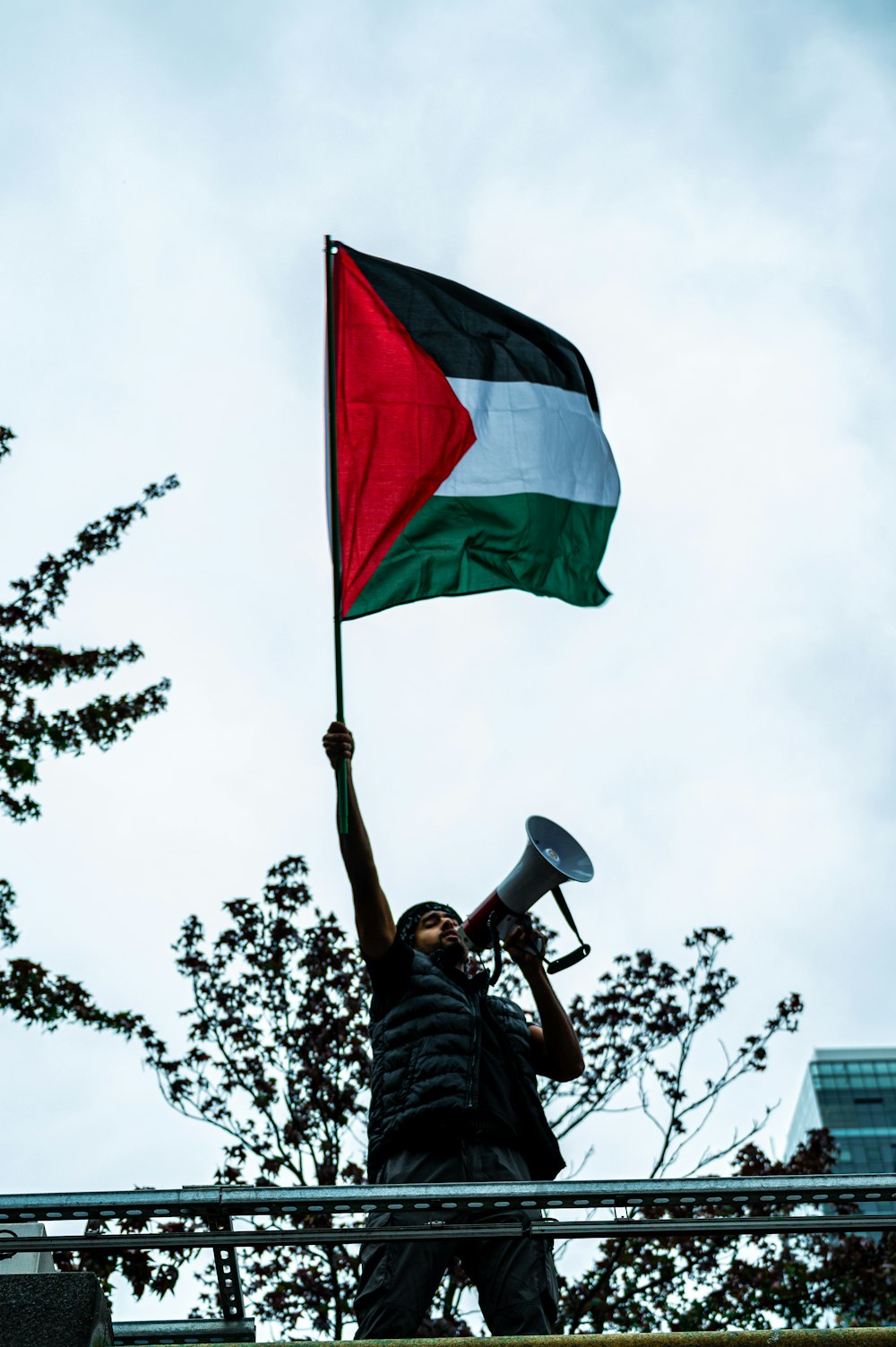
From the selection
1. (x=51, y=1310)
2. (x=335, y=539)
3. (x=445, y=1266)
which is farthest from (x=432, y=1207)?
(x=335, y=539)

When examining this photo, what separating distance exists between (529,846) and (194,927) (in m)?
7.06

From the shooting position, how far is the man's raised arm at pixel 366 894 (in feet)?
15.4

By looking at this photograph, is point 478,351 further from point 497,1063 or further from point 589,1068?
point 589,1068

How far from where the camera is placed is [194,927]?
1198cm

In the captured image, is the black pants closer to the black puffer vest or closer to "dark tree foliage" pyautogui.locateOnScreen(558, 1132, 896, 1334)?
the black puffer vest

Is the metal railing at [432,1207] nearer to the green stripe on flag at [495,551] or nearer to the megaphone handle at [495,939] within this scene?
the megaphone handle at [495,939]

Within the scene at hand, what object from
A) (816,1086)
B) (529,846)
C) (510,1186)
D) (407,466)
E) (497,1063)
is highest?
(816,1086)

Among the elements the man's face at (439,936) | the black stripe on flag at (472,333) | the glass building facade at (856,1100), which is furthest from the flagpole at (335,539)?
the glass building facade at (856,1100)

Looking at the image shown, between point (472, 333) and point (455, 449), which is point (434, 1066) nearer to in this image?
point (455, 449)

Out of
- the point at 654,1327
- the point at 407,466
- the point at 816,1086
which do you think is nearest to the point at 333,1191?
the point at 407,466

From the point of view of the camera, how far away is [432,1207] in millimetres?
3916

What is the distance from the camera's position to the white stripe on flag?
7.16 m

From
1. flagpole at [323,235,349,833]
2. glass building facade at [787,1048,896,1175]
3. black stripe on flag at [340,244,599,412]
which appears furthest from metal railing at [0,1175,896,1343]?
glass building facade at [787,1048,896,1175]

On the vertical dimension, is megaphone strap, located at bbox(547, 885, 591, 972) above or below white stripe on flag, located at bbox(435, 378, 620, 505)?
below
